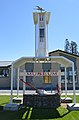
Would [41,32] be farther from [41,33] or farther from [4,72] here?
[4,72]

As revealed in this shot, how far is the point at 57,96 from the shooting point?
11.9 m

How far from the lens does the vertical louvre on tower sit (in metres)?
12.6

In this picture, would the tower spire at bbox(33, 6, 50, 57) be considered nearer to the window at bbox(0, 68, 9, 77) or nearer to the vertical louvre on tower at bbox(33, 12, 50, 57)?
the vertical louvre on tower at bbox(33, 12, 50, 57)

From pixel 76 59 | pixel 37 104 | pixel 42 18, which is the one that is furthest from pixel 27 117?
pixel 76 59

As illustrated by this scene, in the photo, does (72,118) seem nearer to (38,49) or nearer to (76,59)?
(38,49)

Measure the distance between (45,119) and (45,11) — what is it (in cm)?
804

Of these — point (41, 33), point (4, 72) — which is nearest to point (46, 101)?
point (41, 33)

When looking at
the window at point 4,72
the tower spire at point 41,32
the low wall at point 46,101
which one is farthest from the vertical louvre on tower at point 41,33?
the window at point 4,72

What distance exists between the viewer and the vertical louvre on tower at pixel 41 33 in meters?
12.6

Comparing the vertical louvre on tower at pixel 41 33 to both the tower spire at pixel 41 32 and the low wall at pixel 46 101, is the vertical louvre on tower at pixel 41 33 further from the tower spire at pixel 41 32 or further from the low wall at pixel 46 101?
the low wall at pixel 46 101

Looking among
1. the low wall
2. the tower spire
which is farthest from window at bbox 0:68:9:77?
the low wall

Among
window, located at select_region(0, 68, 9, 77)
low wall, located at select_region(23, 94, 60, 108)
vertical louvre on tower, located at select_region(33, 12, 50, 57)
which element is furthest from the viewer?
window, located at select_region(0, 68, 9, 77)

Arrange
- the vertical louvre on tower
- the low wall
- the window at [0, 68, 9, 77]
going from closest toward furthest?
the low wall, the vertical louvre on tower, the window at [0, 68, 9, 77]

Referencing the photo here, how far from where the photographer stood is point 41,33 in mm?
13188
